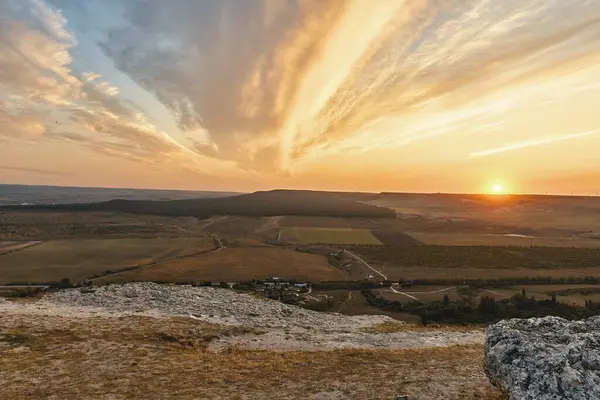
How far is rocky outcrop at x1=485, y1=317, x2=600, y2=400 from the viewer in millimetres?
10805

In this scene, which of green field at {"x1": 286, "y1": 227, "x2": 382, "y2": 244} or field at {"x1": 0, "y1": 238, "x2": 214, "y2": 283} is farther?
green field at {"x1": 286, "y1": 227, "x2": 382, "y2": 244}

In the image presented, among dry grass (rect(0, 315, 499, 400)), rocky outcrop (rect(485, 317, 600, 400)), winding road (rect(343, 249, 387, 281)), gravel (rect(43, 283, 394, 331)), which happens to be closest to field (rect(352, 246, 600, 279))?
winding road (rect(343, 249, 387, 281))

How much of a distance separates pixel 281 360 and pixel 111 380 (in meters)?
8.73

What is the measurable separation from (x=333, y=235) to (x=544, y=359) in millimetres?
147725

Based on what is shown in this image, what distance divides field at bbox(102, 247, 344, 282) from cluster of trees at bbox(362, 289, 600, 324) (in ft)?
79.4

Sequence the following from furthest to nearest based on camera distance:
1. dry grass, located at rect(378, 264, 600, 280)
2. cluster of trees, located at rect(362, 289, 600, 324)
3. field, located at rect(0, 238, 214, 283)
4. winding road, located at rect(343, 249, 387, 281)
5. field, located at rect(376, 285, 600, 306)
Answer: winding road, located at rect(343, 249, 387, 281) < dry grass, located at rect(378, 264, 600, 280) < field, located at rect(0, 238, 214, 283) < field, located at rect(376, 285, 600, 306) < cluster of trees, located at rect(362, 289, 600, 324)

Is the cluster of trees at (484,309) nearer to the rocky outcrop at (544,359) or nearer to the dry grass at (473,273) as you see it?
the dry grass at (473,273)

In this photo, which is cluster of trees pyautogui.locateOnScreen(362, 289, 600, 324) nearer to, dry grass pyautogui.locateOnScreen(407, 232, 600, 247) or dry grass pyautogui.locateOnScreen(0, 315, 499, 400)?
dry grass pyautogui.locateOnScreen(0, 315, 499, 400)

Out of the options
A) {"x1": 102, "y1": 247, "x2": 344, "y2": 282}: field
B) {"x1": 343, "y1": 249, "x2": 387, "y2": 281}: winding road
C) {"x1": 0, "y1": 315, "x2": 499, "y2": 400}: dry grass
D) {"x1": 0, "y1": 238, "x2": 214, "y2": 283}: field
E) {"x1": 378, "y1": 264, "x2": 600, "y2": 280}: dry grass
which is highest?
{"x1": 0, "y1": 315, "x2": 499, "y2": 400}: dry grass

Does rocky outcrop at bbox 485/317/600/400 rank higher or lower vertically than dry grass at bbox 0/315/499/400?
higher

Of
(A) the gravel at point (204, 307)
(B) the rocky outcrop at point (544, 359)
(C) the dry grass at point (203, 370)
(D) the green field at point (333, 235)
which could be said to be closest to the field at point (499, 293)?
(A) the gravel at point (204, 307)

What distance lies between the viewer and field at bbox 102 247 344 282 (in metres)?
75.6

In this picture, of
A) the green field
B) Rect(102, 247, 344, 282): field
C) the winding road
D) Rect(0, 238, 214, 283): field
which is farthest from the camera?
the green field

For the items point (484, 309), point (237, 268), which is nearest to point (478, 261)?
point (484, 309)
